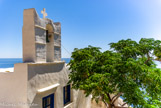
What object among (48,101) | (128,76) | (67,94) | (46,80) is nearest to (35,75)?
(46,80)

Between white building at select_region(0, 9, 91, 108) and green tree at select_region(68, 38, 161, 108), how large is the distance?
1.28 metres

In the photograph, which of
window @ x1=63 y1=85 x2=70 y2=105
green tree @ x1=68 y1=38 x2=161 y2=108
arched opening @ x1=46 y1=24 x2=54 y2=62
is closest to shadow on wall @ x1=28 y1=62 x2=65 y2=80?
arched opening @ x1=46 y1=24 x2=54 y2=62

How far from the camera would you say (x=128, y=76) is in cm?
541

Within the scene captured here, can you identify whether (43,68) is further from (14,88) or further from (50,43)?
(50,43)

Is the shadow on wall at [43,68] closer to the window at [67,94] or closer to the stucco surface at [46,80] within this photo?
the stucco surface at [46,80]

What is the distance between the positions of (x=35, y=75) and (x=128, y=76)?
3.94 meters

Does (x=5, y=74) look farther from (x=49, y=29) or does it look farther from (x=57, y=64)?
(x=49, y=29)

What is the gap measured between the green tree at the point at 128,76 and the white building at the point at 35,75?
50.3 inches

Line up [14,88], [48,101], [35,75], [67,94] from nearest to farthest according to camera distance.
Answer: [14,88]
[35,75]
[48,101]
[67,94]

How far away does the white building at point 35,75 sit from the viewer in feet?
17.4

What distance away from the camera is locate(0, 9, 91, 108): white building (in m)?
5.31

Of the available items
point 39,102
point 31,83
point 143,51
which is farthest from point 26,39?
point 143,51

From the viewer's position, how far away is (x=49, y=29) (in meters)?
7.57

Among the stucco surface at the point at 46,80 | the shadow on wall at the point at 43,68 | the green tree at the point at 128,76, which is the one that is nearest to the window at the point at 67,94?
the stucco surface at the point at 46,80
